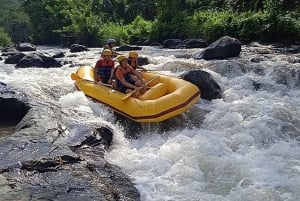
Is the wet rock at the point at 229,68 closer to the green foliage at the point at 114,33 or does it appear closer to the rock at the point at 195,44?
the rock at the point at 195,44

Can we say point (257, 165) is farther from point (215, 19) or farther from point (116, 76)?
point (215, 19)

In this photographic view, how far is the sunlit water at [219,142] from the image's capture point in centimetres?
540

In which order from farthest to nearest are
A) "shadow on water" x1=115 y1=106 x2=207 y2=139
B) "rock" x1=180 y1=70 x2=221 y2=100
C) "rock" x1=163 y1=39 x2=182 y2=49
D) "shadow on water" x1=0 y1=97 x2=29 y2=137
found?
1. "rock" x1=163 y1=39 x2=182 y2=49
2. "rock" x1=180 y1=70 x2=221 y2=100
3. "shadow on water" x1=0 y1=97 x2=29 y2=137
4. "shadow on water" x1=115 y1=106 x2=207 y2=139

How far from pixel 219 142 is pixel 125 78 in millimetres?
2725

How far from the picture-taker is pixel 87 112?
8172mm

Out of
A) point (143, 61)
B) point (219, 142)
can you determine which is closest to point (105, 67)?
point (219, 142)

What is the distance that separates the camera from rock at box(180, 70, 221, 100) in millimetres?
9273

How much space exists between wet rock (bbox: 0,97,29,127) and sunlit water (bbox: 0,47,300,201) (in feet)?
1.31

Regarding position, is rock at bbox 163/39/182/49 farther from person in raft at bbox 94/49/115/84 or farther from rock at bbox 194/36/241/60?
person in raft at bbox 94/49/115/84

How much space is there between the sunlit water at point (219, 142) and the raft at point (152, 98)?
264 mm

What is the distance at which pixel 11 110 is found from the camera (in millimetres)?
8344

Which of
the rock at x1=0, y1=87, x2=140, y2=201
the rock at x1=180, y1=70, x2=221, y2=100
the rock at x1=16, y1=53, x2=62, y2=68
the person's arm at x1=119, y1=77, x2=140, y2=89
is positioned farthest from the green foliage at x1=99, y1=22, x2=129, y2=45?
the rock at x1=0, y1=87, x2=140, y2=201

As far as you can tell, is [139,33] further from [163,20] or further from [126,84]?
[126,84]

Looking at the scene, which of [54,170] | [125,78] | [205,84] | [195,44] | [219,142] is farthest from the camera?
[195,44]
